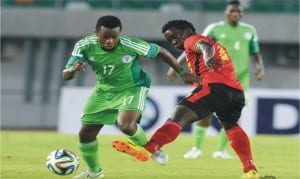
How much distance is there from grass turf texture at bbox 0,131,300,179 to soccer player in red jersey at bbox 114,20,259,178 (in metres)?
0.79

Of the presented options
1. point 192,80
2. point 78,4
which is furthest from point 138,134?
point 78,4

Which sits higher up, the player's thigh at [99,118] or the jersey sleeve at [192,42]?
the jersey sleeve at [192,42]

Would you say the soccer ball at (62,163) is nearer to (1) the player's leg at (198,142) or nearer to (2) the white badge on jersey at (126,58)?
(2) the white badge on jersey at (126,58)

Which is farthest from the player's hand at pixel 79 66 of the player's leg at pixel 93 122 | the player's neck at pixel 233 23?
the player's neck at pixel 233 23

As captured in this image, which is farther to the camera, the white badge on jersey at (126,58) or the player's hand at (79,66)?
the white badge on jersey at (126,58)

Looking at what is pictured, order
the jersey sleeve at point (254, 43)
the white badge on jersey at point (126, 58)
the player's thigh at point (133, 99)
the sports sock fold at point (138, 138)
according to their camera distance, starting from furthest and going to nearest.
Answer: the jersey sleeve at point (254, 43)
the white badge on jersey at point (126, 58)
the player's thigh at point (133, 99)
the sports sock fold at point (138, 138)

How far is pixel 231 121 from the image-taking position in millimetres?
9359

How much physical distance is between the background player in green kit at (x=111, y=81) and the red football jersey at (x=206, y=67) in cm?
14

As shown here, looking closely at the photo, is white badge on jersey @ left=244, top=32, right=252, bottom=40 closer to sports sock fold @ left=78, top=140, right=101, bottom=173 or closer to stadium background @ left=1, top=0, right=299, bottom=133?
sports sock fold @ left=78, top=140, right=101, bottom=173

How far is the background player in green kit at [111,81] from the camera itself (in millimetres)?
9297

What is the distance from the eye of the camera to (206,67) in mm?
9102

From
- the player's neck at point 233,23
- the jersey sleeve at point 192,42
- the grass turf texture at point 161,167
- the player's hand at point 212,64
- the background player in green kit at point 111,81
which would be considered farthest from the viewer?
the player's neck at point 233,23

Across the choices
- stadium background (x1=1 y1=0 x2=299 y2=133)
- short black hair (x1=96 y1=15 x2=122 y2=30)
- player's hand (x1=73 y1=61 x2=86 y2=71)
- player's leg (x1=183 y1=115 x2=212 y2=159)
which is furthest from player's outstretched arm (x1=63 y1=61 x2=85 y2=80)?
stadium background (x1=1 y1=0 x2=299 y2=133)

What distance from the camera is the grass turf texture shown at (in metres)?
10.1
